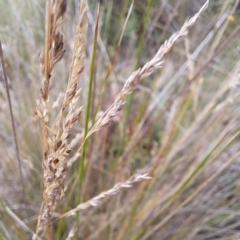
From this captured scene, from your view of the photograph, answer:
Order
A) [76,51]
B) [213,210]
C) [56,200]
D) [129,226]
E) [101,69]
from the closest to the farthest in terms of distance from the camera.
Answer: [76,51]
[56,200]
[129,226]
[213,210]
[101,69]

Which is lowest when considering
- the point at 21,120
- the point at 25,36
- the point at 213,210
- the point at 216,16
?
the point at 213,210

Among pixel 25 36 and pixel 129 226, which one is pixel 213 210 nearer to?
pixel 129 226

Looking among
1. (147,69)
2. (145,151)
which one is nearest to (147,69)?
(147,69)

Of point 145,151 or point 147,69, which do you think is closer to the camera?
point 147,69

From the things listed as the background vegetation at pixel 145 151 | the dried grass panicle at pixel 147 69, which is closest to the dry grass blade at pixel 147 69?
the dried grass panicle at pixel 147 69

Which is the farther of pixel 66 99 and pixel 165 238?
pixel 165 238

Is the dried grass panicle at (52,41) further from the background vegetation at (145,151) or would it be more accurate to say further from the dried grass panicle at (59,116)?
the background vegetation at (145,151)

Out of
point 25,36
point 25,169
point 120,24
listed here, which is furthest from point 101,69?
point 25,169

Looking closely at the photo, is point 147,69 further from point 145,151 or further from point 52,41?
point 145,151
